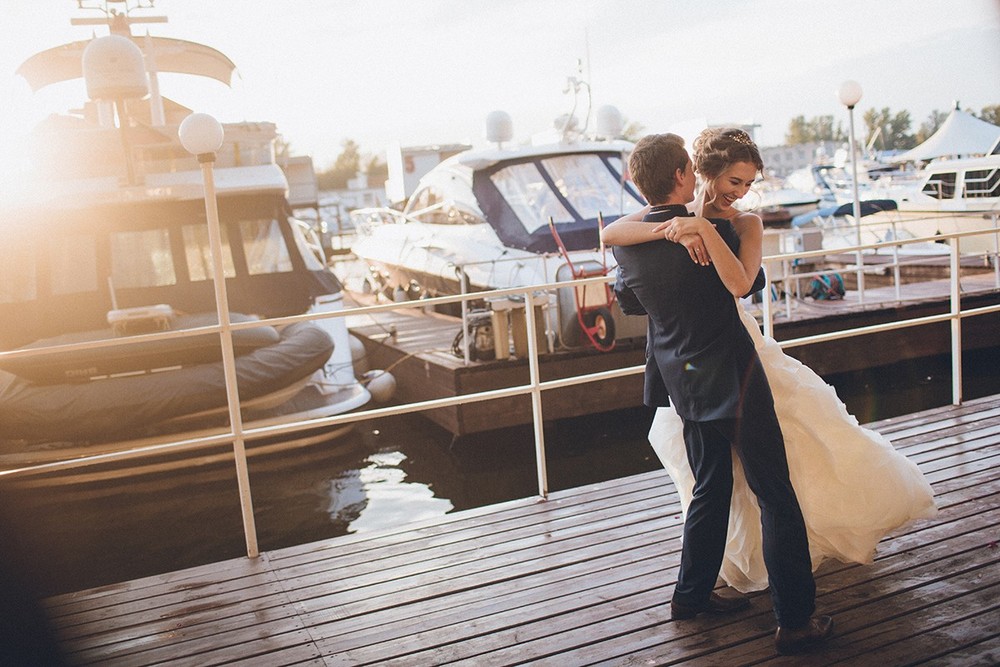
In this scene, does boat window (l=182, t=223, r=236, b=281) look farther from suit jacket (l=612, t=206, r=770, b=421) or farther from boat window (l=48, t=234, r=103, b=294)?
suit jacket (l=612, t=206, r=770, b=421)

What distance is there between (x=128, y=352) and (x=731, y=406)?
6200mm

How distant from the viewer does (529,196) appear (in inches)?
497

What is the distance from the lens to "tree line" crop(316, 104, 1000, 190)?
94312 millimetres

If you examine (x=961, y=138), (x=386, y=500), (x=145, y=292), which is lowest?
(x=386, y=500)

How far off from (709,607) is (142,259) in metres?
7.91

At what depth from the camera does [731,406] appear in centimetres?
253

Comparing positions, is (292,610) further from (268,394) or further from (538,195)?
(538,195)

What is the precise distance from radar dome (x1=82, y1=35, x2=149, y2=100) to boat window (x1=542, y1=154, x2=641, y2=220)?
21.6 ft

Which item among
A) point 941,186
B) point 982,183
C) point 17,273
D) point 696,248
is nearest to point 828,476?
point 696,248

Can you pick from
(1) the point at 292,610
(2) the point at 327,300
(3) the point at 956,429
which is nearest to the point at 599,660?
(1) the point at 292,610

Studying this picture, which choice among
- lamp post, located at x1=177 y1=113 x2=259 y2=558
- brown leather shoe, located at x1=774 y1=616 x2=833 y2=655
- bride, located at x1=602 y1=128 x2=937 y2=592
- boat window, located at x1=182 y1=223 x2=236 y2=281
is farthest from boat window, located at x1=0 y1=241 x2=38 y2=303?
brown leather shoe, located at x1=774 y1=616 x2=833 y2=655

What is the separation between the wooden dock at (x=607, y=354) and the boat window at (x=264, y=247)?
70.0 inches

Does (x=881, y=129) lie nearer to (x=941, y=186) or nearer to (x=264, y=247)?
(x=941, y=186)

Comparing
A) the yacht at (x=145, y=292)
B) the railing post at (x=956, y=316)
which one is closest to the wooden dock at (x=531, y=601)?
the railing post at (x=956, y=316)
